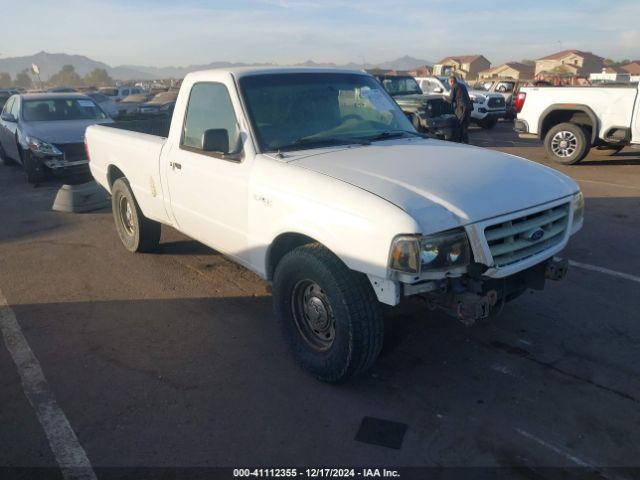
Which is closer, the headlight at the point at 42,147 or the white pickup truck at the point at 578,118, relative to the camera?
the headlight at the point at 42,147

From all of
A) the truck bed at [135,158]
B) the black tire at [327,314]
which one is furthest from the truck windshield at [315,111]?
the truck bed at [135,158]

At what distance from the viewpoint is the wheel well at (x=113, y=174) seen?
5.95m

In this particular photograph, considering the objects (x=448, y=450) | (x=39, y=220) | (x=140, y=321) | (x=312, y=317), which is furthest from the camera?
(x=39, y=220)

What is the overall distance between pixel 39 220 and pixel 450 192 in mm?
→ 6754

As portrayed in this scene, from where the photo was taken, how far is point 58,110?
10.6 meters

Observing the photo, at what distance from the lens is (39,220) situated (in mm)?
7562

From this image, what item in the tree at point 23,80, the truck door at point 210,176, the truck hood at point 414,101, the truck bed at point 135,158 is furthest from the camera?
the tree at point 23,80

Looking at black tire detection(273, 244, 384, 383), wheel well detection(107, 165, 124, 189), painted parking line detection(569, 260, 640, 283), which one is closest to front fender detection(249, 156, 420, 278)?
black tire detection(273, 244, 384, 383)

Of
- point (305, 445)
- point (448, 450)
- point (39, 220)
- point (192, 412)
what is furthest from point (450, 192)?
point (39, 220)

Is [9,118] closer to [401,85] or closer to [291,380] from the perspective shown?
[291,380]

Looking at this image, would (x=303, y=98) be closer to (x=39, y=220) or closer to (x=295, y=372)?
(x=295, y=372)

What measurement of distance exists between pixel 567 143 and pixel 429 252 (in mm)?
9561

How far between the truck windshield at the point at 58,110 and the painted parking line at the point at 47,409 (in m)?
7.38

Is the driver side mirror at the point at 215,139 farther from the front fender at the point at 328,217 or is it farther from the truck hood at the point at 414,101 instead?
the truck hood at the point at 414,101
